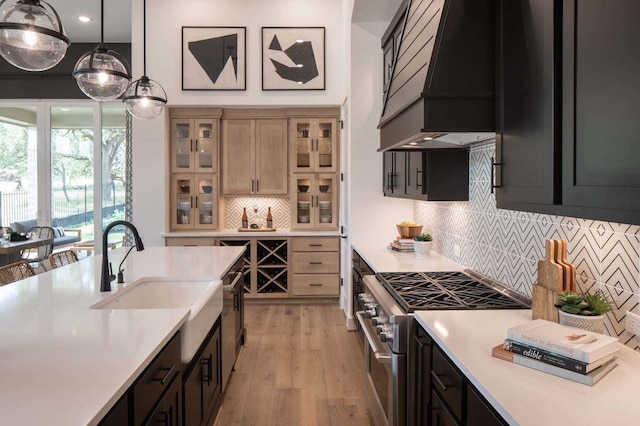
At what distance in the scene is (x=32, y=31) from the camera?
2.13 metres

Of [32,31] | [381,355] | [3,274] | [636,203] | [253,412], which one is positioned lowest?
[253,412]

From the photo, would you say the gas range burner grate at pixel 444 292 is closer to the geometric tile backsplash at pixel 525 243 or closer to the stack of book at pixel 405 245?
the geometric tile backsplash at pixel 525 243

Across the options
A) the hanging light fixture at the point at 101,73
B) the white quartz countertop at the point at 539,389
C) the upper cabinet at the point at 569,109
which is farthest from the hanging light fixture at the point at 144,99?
the white quartz countertop at the point at 539,389

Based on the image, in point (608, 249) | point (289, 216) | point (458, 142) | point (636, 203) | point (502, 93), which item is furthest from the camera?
point (289, 216)

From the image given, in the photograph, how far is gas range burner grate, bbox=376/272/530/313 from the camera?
88.0 inches

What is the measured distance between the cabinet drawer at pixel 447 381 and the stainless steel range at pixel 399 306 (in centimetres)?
30

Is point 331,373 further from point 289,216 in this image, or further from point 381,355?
point 289,216

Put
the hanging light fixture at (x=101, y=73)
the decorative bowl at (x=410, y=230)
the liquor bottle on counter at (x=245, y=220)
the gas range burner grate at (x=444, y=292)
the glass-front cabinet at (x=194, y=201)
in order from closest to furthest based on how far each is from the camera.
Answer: the gas range burner grate at (x=444, y=292)
the hanging light fixture at (x=101, y=73)
the decorative bowl at (x=410, y=230)
the glass-front cabinet at (x=194, y=201)
the liquor bottle on counter at (x=245, y=220)

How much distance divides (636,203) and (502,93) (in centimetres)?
92

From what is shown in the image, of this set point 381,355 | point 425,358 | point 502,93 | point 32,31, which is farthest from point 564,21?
point 32,31

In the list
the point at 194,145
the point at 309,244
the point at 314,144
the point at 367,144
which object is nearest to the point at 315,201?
the point at 309,244

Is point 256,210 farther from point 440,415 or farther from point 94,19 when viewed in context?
point 440,415

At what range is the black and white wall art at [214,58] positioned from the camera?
582 cm

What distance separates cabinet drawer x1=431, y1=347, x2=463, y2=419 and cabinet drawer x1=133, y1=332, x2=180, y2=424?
997 mm
